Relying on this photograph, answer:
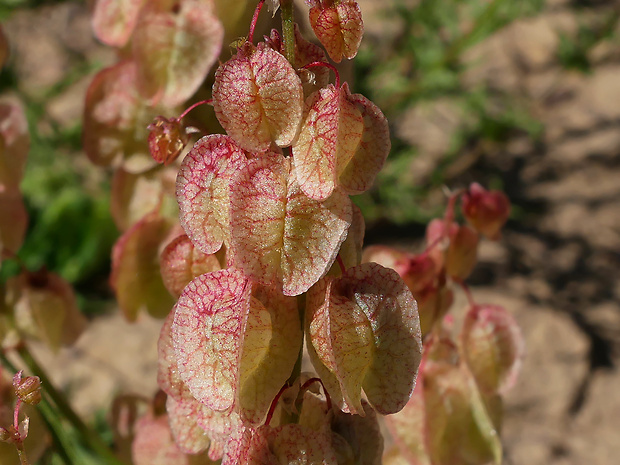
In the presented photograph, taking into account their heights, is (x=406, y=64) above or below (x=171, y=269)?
below

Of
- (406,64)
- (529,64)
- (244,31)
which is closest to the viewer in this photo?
(244,31)

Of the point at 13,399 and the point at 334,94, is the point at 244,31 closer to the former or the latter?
the point at 334,94

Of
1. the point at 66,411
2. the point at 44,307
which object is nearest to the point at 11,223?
the point at 44,307

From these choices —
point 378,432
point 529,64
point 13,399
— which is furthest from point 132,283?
point 529,64

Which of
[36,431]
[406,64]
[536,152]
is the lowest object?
[536,152]

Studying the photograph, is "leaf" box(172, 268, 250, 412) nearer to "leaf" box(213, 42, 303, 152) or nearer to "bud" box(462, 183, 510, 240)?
"leaf" box(213, 42, 303, 152)

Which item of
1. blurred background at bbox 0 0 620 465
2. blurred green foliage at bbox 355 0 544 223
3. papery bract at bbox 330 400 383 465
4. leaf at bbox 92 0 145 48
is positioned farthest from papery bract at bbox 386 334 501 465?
blurred green foliage at bbox 355 0 544 223

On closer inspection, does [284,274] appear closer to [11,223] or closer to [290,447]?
[290,447]
